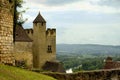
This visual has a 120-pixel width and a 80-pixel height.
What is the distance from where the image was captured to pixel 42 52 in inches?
2867

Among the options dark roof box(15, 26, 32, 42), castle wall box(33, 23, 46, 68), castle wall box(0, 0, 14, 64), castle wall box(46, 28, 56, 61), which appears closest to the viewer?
castle wall box(0, 0, 14, 64)

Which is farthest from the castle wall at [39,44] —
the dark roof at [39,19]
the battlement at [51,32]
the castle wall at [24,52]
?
the castle wall at [24,52]

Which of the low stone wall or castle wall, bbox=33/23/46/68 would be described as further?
castle wall, bbox=33/23/46/68

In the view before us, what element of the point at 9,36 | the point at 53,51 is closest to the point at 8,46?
the point at 9,36

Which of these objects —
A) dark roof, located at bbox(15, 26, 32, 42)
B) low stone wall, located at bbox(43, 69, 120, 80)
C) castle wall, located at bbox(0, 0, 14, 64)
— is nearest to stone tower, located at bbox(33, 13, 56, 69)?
dark roof, located at bbox(15, 26, 32, 42)

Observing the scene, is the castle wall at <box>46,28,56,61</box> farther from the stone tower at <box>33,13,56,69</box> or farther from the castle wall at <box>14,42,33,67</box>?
the castle wall at <box>14,42,33,67</box>

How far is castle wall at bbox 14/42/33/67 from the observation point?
63256 mm

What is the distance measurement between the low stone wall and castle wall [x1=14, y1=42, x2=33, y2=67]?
128 ft

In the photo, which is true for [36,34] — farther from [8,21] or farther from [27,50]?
[8,21]

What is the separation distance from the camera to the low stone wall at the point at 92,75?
75.2 feet

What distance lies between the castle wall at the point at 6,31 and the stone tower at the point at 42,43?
51.4m

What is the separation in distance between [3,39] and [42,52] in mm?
53369

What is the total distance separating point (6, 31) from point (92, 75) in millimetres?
6784

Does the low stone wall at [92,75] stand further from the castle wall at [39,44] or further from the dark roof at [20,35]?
the castle wall at [39,44]
